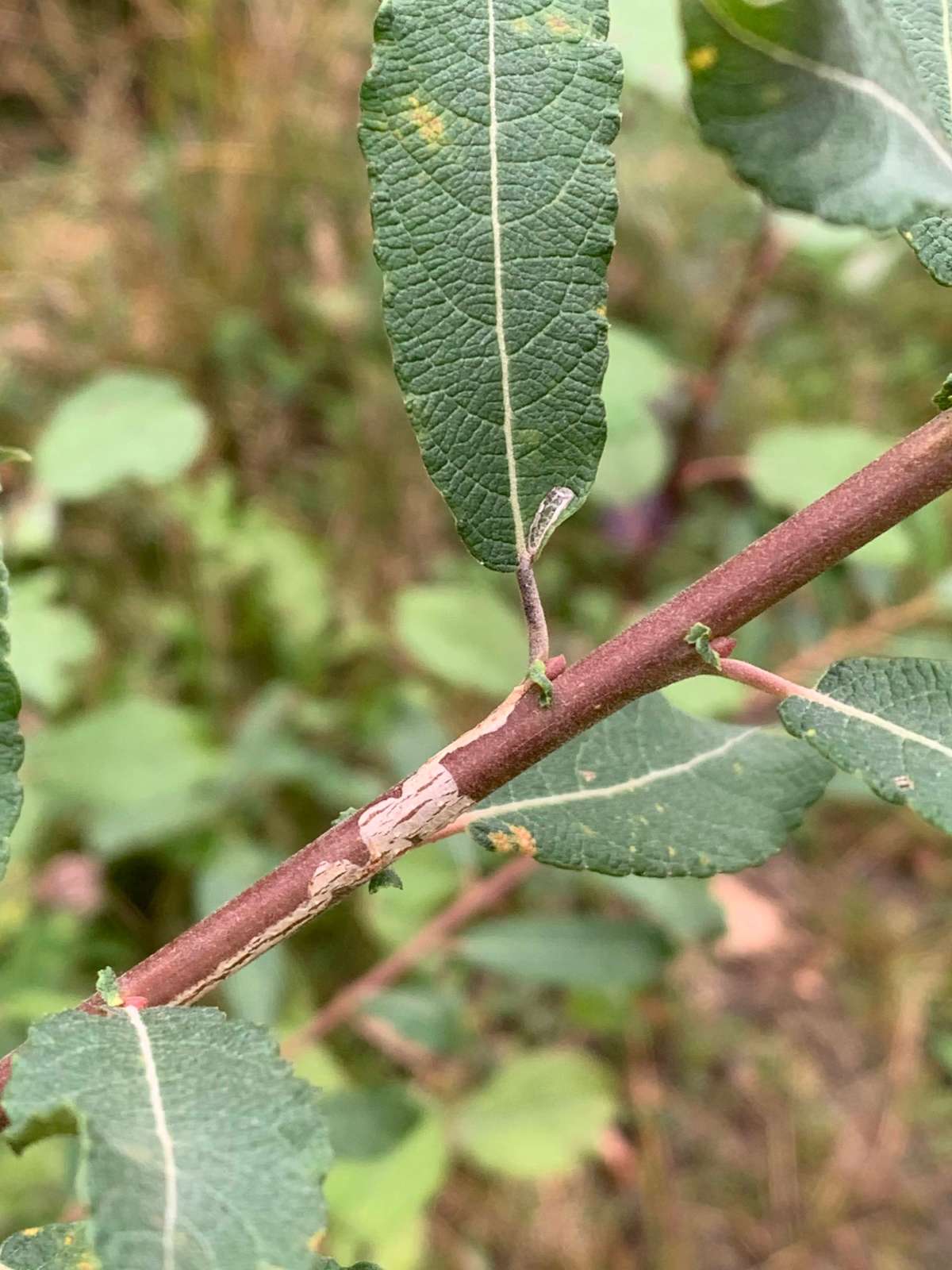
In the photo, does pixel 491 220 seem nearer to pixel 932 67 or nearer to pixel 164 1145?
pixel 932 67

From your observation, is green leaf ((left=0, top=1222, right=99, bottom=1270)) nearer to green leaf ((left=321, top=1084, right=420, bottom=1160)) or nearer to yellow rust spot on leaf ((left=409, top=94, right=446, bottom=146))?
yellow rust spot on leaf ((left=409, top=94, right=446, bottom=146))

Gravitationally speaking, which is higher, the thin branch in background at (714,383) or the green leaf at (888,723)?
the thin branch in background at (714,383)

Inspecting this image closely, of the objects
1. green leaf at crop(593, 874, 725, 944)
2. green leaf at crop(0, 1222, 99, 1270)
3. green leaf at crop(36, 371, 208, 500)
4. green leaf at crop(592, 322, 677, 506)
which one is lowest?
green leaf at crop(593, 874, 725, 944)

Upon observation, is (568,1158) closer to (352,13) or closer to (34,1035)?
(34,1035)

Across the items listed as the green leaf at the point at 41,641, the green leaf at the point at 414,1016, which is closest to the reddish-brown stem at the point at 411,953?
the green leaf at the point at 414,1016

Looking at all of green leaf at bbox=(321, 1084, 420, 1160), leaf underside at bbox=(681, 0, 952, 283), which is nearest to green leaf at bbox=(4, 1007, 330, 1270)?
leaf underside at bbox=(681, 0, 952, 283)

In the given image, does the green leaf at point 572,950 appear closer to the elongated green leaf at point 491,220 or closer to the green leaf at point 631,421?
the green leaf at point 631,421

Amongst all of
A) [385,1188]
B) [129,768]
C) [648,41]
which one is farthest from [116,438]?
[385,1188]
